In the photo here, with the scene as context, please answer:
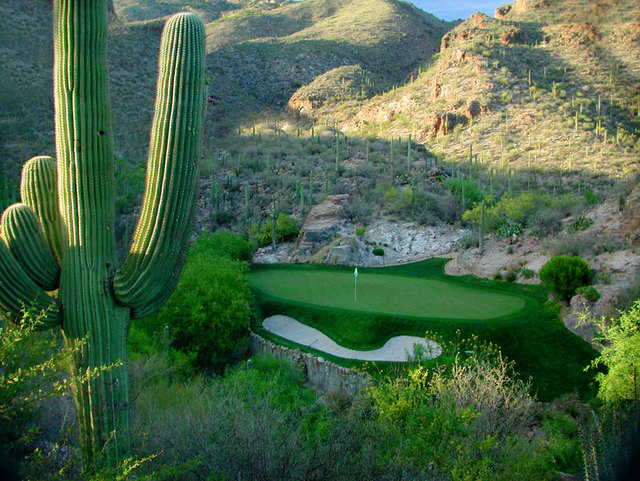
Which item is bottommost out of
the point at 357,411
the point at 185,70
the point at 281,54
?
the point at 357,411

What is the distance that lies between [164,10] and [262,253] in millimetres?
72875

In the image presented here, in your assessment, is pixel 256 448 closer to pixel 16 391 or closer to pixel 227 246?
pixel 16 391

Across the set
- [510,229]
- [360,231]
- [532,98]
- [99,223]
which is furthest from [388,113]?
[99,223]

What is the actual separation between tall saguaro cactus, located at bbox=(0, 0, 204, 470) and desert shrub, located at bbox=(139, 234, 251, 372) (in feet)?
28.5

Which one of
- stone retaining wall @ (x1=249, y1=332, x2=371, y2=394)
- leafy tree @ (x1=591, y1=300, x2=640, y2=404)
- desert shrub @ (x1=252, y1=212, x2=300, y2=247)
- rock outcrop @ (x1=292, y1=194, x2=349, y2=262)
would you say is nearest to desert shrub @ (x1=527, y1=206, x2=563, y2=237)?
rock outcrop @ (x1=292, y1=194, x2=349, y2=262)

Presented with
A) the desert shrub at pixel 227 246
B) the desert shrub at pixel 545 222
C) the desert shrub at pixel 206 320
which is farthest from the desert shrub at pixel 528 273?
the desert shrub at pixel 227 246

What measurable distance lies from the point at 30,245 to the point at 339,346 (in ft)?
32.3

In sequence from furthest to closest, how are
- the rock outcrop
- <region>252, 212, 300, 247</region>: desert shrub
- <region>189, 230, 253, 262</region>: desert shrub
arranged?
<region>252, 212, 300, 247</region>: desert shrub < the rock outcrop < <region>189, 230, 253, 262</region>: desert shrub

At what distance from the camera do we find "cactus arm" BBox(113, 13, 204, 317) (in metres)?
5.82

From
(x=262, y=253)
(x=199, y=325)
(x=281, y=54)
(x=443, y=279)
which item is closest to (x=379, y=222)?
(x=262, y=253)

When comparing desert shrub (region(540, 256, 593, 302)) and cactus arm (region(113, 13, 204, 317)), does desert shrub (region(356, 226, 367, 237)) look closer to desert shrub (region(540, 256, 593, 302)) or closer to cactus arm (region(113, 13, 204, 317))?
desert shrub (region(540, 256, 593, 302))

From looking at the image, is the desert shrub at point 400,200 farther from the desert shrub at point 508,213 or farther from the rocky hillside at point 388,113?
the desert shrub at point 508,213

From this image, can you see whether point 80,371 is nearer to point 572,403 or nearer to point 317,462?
point 317,462

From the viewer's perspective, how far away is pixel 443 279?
61.1ft
